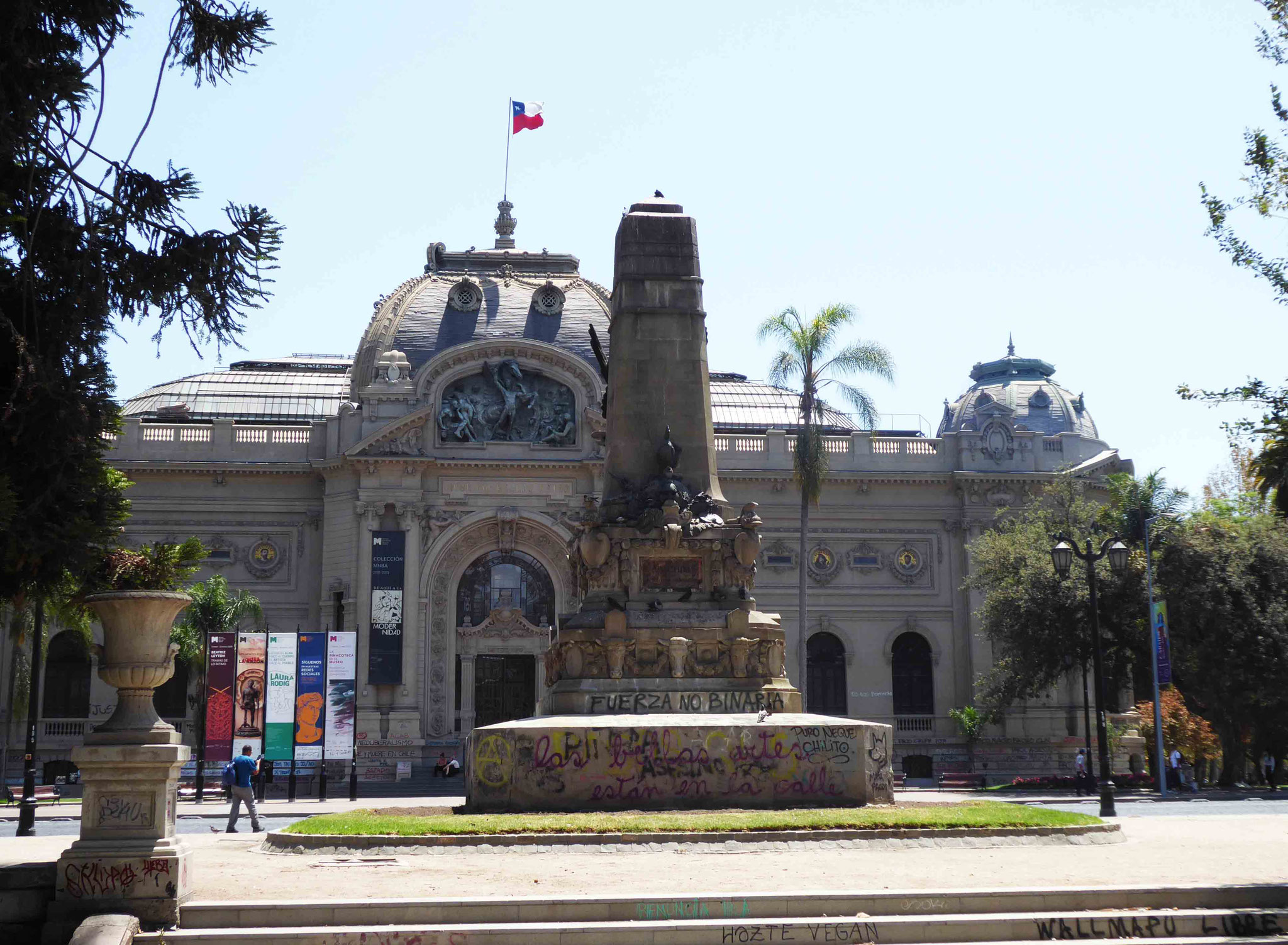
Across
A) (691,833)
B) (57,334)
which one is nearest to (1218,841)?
(691,833)

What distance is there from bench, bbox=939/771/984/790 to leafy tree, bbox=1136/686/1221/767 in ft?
17.2

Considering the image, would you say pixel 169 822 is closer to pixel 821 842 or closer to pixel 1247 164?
pixel 821 842

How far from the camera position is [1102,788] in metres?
23.2

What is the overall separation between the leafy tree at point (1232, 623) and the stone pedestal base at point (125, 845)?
3273 centimetres

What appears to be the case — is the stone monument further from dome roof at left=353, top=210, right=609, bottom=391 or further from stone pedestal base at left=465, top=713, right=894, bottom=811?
dome roof at left=353, top=210, right=609, bottom=391

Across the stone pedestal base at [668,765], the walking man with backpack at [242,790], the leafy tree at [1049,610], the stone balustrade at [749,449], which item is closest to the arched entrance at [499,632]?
the stone balustrade at [749,449]

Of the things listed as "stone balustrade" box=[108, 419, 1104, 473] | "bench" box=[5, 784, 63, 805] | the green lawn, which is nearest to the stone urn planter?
the green lawn

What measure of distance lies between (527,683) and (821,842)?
36904mm

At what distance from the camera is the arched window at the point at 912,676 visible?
54.9m

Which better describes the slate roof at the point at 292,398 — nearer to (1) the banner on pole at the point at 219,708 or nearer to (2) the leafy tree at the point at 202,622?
(2) the leafy tree at the point at 202,622

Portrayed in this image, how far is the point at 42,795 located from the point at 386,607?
44.1 feet

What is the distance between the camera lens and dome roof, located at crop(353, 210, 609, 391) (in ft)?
179

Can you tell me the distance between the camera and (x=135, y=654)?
11859 millimetres

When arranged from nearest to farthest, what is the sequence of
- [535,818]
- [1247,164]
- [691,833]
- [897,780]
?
1. [1247,164]
2. [691,833]
3. [535,818]
4. [897,780]
